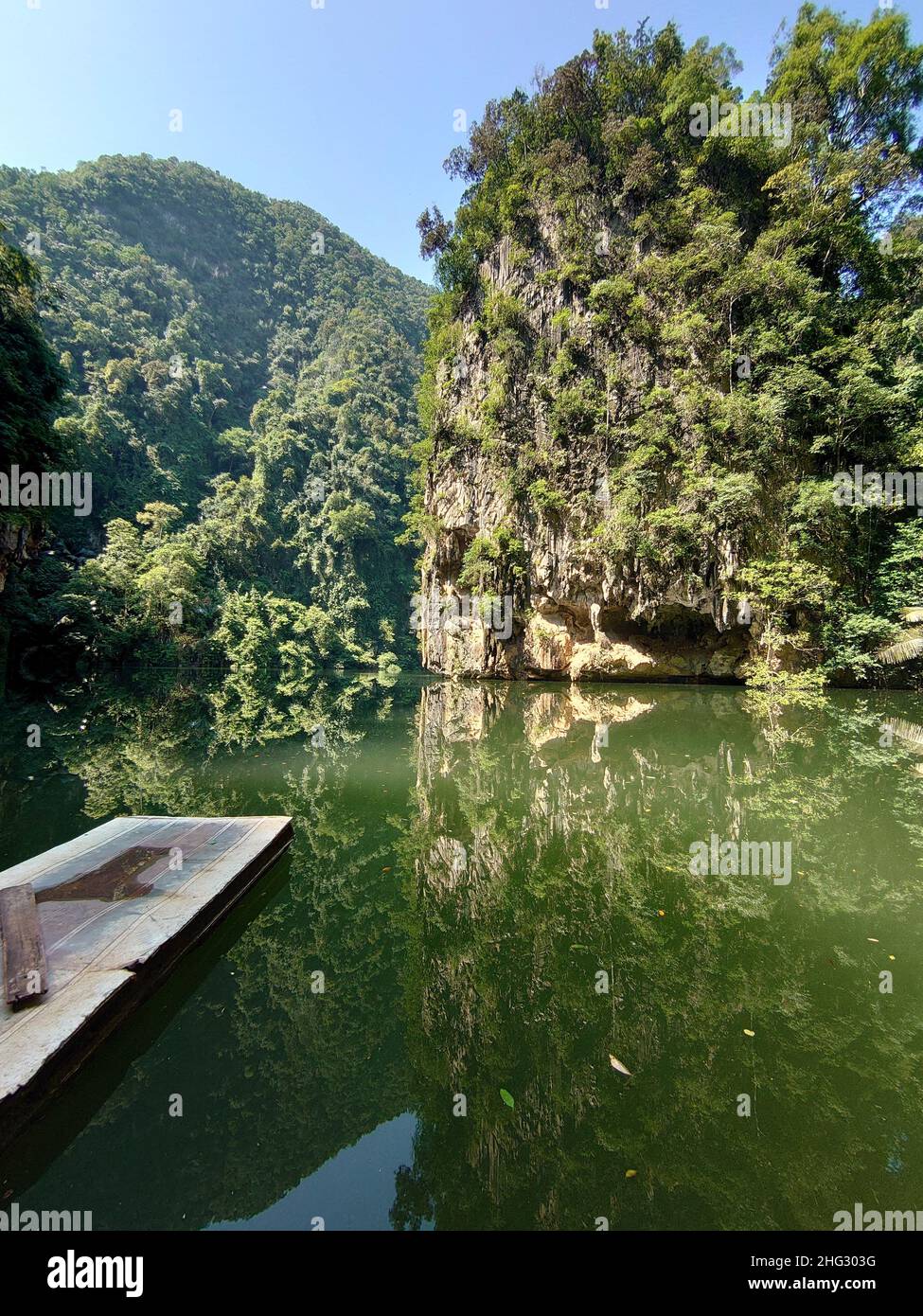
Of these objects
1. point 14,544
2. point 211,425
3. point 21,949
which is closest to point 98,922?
point 21,949

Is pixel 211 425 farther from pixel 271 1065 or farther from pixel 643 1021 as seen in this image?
pixel 643 1021

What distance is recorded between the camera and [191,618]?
78.2 ft

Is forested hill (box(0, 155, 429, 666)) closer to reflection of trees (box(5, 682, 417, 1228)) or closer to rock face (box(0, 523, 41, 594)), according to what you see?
rock face (box(0, 523, 41, 594))

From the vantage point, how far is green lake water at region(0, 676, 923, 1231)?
1.76 m

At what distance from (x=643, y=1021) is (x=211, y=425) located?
45.3 meters

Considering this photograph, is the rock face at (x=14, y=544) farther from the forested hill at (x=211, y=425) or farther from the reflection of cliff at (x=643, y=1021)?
the reflection of cliff at (x=643, y=1021)

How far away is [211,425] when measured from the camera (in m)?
39.4

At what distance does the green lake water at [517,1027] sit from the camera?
1765 millimetres

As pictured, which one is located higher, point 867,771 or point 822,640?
point 822,640

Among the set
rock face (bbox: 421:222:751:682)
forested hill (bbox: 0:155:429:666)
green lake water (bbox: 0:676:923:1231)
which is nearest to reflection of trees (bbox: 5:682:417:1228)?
green lake water (bbox: 0:676:923:1231)

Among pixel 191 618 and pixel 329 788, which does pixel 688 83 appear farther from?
pixel 191 618

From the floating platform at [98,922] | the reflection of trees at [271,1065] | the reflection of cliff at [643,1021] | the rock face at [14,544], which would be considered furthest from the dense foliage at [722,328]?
the floating platform at [98,922]
